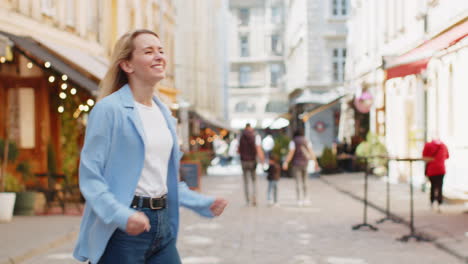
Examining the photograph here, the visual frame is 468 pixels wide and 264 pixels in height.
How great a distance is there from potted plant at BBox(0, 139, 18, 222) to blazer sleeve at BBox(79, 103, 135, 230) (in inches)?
346

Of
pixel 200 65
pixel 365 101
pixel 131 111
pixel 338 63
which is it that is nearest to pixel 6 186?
pixel 131 111

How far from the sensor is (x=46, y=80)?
1565 cm

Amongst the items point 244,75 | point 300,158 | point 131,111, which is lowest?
point 300,158

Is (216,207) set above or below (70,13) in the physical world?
below

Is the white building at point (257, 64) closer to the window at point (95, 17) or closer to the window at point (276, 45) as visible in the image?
the window at point (276, 45)

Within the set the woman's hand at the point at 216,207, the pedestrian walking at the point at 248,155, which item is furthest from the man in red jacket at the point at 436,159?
the woman's hand at the point at 216,207

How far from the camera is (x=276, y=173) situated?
15031 mm

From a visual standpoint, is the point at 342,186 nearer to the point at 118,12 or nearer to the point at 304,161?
the point at 304,161

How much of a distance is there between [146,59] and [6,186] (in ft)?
32.4

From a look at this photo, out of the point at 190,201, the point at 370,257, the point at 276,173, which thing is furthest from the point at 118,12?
the point at 190,201

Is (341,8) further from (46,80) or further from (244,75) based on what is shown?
(244,75)

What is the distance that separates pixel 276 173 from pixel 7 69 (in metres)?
6.09

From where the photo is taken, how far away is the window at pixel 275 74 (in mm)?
71688

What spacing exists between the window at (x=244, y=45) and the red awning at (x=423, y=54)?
204 ft
